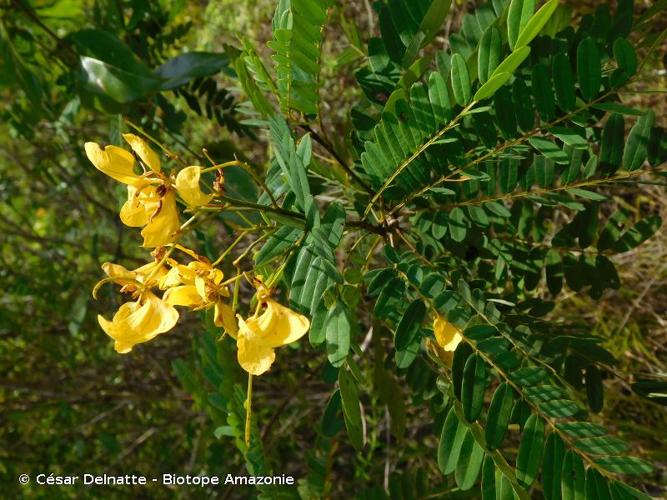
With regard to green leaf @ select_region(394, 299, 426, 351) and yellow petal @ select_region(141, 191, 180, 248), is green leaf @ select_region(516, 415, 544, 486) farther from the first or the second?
yellow petal @ select_region(141, 191, 180, 248)

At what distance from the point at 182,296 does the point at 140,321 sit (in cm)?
6

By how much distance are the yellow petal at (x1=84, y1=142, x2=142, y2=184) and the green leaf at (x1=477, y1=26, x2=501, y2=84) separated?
0.44 m

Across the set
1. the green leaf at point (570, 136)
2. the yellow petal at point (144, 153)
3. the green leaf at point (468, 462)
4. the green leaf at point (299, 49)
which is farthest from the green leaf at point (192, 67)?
the green leaf at point (468, 462)

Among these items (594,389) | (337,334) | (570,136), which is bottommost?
(594,389)

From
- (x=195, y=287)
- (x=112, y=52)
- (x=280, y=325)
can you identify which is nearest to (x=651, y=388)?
(x=280, y=325)

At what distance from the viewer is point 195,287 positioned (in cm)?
83

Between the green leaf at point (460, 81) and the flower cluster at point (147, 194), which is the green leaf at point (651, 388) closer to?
the green leaf at point (460, 81)

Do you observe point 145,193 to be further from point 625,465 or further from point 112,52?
point 112,52

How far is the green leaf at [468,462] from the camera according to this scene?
0.93 metres

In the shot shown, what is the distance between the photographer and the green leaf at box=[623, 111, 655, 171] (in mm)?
979

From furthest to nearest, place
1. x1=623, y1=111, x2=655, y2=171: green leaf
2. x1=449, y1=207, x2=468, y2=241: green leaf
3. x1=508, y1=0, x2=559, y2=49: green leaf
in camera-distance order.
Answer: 1. x1=449, y1=207, x2=468, y2=241: green leaf
2. x1=623, y1=111, x2=655, y2=171: green leaf
3. x1=508, y1=0, x2=559, y2=49: green leaf

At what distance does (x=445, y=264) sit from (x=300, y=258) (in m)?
0.31

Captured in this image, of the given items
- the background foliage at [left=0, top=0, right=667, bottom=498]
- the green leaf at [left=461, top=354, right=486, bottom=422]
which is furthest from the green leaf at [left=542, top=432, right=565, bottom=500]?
the green leaf at [left=461, top=354, right=486, bottom=422]

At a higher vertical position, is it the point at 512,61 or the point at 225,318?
the point at 512,61
